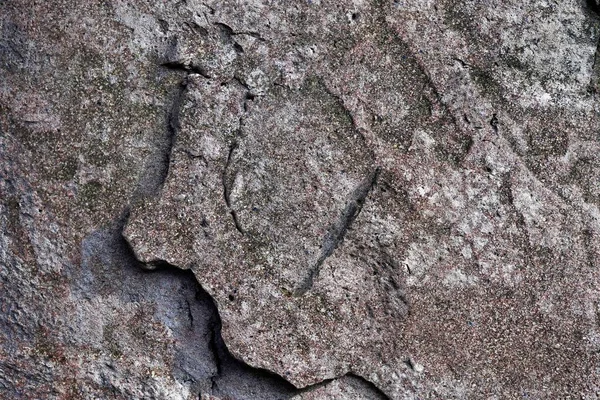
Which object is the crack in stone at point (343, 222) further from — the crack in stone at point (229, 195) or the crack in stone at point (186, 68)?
the crack in stone at point (186, 68)

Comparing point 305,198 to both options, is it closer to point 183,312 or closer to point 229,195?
point 229,195

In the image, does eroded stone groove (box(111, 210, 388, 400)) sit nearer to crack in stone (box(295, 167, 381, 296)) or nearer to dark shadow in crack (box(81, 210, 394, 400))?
dark shadow in crack (box(81, 210, 394, 400))

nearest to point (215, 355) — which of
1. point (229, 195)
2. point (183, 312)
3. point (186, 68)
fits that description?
point (183, 312)

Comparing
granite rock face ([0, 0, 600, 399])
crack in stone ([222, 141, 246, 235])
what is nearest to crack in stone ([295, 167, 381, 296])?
granite rock face ([0, 0, 600, 399])

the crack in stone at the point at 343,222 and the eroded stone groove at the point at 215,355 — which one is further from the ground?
the crack in stone at the point at 343,222

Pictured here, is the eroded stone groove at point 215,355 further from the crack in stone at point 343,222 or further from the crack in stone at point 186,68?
the crack in stone at point 186,68

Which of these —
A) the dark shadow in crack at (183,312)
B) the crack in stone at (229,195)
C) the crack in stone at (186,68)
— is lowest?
the dark shadow in crack at (183,312)

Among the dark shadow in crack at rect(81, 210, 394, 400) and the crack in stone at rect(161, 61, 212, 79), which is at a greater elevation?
the crack in stone at rect(161, 61, 212, 79)

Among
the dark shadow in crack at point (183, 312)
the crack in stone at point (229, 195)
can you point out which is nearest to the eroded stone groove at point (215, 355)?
the dark shadow in crack at point (183, 312)
